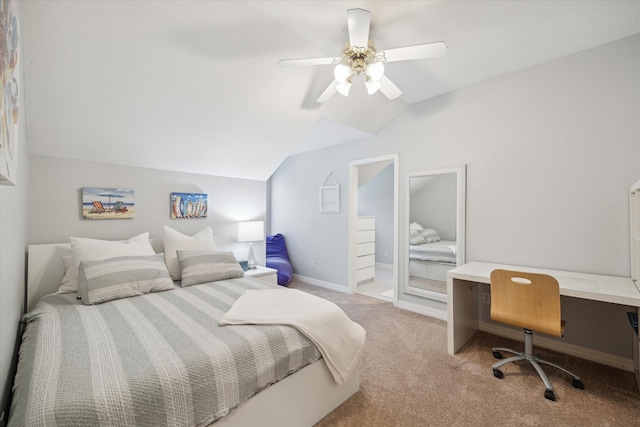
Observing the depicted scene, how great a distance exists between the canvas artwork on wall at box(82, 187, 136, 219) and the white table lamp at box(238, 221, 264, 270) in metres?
1.15

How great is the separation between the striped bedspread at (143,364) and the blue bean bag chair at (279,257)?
101 inches

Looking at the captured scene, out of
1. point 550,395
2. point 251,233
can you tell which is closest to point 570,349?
point 550,395

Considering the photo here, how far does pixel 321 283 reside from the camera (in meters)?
A: 4.52

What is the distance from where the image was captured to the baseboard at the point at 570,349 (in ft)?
7.00

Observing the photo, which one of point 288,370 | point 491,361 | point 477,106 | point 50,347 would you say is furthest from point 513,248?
point 50,347

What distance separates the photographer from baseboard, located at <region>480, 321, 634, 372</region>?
2.13 meters

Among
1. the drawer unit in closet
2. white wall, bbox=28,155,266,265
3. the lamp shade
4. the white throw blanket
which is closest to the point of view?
the white throw blanket

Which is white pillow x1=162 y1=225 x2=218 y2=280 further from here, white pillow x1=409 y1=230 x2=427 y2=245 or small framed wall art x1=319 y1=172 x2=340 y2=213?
white pillow x1=409 y1=230 x2=427 y2=245

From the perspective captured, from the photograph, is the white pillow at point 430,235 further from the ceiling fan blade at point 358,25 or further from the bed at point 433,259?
the ceiling fan blade at point 358,25

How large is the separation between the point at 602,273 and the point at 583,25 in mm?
1901

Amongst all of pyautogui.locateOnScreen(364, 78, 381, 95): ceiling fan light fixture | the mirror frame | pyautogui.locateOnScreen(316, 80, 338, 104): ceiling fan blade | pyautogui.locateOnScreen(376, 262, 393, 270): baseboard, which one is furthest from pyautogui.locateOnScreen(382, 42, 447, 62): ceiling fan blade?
pyautogui.locateOnScreen(376, 262, 393, 270): baseboard

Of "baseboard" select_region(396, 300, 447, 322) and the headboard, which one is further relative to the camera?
"baseboard" select_region(396, 300, 447, 322)

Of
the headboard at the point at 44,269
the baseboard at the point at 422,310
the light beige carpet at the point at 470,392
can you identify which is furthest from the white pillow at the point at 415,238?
the headboard at the point at 44,269

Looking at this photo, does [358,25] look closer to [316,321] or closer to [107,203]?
[316,321]
